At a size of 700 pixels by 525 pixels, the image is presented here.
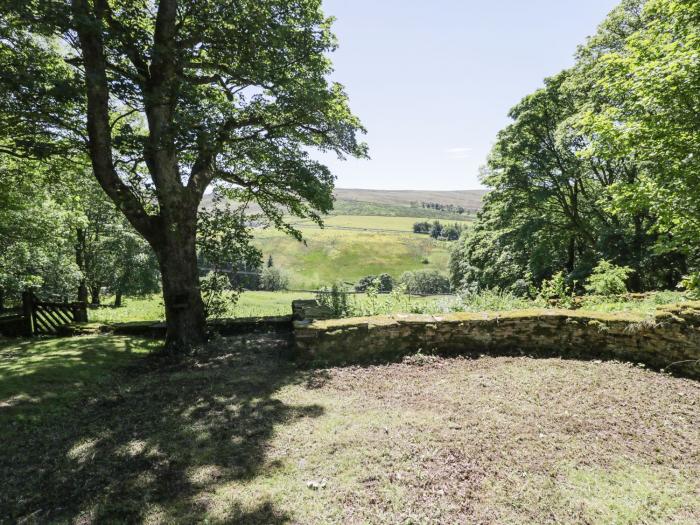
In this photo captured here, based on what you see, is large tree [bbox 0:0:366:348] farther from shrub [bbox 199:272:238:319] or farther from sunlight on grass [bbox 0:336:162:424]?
sunlight on grass [bbox 0:336:162:424]

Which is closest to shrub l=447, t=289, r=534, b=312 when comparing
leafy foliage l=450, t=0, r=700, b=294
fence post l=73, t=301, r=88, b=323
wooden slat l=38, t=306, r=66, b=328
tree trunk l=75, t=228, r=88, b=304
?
leafy foliage l=450, t=0, r=700, b=294

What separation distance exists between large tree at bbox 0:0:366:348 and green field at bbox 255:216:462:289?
12618cm

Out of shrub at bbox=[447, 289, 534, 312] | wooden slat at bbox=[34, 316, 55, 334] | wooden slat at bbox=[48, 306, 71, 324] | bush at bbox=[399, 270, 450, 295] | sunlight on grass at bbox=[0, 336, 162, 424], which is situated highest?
wooden slat at bbox=[48, 306, 71, 324]

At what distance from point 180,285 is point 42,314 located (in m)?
7.47

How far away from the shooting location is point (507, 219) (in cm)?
2195

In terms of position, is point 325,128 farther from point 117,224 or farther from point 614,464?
point 117,224

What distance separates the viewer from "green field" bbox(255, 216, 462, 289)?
153m

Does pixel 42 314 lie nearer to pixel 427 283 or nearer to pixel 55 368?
pixel 55 368

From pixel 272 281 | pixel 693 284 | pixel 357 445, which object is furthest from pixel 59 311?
pixel 272 281

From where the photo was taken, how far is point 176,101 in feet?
27.3

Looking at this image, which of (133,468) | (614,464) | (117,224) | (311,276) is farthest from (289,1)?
(311,276)

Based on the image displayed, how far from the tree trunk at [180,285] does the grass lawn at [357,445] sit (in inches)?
68.8

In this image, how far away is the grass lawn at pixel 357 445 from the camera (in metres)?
3.62

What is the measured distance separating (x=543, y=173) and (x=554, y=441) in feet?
65.6
